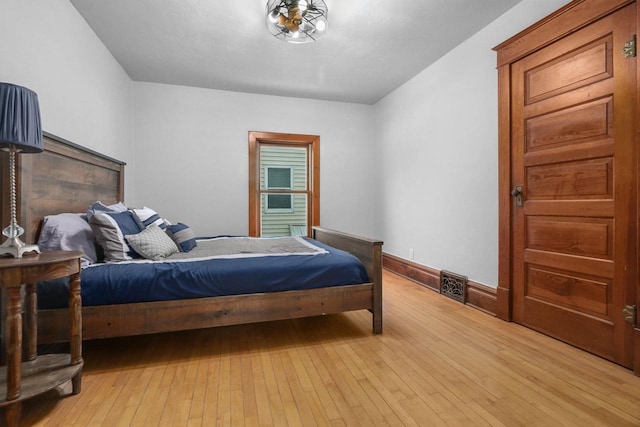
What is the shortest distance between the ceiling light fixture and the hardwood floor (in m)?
2.47

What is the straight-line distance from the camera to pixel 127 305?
1.85 metres

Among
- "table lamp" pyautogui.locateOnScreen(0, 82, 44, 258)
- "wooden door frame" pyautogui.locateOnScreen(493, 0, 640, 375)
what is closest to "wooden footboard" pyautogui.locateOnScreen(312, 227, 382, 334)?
"wooden door frame" pyautogui.locateOnScreen(493, 0, 640, 375)

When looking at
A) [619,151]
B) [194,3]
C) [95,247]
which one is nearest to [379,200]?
[619,151]

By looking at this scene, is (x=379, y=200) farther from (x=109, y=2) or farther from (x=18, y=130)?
(x=18, y=130)

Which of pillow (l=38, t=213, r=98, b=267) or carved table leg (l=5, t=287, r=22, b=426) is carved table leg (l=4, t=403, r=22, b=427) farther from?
pillow (l=38, t=213, r=98, b=267)

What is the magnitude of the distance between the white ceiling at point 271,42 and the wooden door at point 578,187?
0.81 meters

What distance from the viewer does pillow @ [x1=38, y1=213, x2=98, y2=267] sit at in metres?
1.89

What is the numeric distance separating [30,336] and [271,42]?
9.57 ft

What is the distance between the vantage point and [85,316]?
5.90 feet

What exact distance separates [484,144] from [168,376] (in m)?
3.09

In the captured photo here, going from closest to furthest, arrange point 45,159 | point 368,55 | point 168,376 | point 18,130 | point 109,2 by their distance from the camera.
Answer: point 18,130, point 168,376, point 45,159, point 109,2, point 368,55

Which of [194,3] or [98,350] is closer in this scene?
[98,350]

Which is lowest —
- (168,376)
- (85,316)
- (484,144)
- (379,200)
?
(168,376)

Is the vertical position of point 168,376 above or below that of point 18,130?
below
